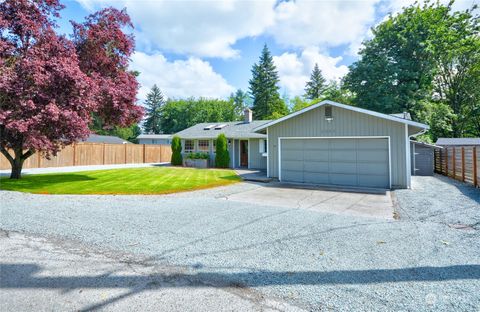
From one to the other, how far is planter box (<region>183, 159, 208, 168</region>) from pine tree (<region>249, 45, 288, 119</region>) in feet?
73.3

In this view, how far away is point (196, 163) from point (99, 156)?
29.4 ft

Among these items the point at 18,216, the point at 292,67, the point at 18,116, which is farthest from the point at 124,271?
the point at 292,67

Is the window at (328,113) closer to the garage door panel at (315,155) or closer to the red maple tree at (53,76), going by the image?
the garage door panel at (315,155)

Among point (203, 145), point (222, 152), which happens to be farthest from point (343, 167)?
point (203, 145)

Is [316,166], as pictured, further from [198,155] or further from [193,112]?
[193,112]

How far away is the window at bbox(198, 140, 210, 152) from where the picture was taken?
66.2 feet

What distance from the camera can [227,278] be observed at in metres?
3.09

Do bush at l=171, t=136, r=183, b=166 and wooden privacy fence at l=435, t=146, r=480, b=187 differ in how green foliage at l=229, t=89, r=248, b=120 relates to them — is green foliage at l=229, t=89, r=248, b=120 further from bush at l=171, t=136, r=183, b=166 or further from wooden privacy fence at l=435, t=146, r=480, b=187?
wooden privacy fence at l=435, t=146, r=480, b=187

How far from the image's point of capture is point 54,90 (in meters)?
9.86

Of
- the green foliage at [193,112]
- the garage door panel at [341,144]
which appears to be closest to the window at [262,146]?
the garage door panel at [341,144]

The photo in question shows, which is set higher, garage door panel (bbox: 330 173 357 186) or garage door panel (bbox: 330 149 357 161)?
garage door panel (bbox: 330 149 357 161)

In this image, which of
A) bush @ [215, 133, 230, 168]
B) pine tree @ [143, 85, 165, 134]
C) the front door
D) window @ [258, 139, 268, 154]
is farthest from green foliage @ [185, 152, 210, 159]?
pine tree @ [143, 85, 165, 134]

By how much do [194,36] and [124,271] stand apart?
1229cm

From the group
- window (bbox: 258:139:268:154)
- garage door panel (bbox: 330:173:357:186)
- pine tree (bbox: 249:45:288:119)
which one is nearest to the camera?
garage door panel (bbox: 330:173:357:186)
